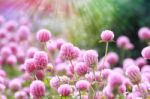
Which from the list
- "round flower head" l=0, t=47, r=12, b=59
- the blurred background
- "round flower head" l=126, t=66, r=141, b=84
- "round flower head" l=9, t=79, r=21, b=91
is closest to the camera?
"round flower head" l=126, t=66, r=141, b=84

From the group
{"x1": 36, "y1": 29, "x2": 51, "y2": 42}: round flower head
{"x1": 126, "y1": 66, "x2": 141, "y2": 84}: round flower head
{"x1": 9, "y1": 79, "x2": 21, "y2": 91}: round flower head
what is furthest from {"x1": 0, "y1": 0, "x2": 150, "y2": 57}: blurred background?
{"x1": 126, "y1": 66, "x2": 141, "y2": 84}: round flower head

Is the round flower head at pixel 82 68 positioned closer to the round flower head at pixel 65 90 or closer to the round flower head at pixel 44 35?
the round flower head at pixel 65 90

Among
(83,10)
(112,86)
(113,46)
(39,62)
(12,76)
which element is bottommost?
(112,86)

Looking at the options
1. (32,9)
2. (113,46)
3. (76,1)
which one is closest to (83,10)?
(76,1)

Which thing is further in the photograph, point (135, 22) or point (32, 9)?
point (32, 9)

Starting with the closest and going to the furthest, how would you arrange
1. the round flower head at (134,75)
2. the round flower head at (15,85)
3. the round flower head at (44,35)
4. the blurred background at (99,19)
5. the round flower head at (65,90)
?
1. the round flower head at (134,75)
2. the round flower head at (65,90)
3. the round flower head at (44,35)
4. the round flower head at (15,85)
5. the blurred background at (99,19)

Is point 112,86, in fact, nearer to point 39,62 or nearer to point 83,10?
point 39,62

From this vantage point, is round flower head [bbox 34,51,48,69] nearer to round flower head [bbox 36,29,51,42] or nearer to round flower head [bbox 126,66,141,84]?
round flower head [bbox 36,29,51,42]

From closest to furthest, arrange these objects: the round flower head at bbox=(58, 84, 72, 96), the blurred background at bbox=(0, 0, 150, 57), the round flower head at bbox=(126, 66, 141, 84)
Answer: the round flower head at bbox=(126, 66, 141, 84) < the round flower head at bbox=(58, 84, 72, 96) < the blurred background at bbox=(0, 0, 150, 57)

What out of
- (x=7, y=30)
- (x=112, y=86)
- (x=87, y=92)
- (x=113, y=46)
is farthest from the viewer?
(x=113, y=46)

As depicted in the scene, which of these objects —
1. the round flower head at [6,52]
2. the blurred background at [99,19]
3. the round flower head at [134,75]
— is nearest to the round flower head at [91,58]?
the round flower head at [134,75]

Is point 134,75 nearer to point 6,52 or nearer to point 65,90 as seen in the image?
point 65,90
